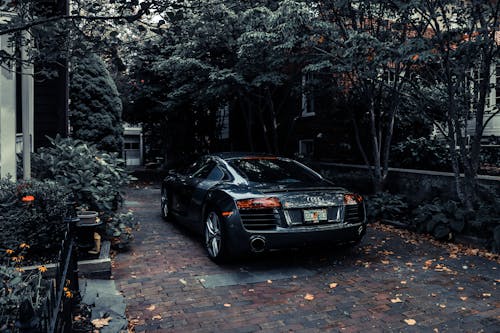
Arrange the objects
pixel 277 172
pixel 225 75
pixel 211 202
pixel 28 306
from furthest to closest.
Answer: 1. pixel 225 75
2. pixel 277 172
3. pixel 211 202
4. pixel 28 306

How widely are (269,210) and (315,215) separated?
61 centimetres

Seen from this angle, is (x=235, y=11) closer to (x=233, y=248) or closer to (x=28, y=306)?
(x=233, y=248)

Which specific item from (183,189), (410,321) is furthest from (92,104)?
(410,321)

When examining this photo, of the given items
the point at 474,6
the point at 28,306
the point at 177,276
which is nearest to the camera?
the point at 28,306

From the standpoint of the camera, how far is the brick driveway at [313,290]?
3865mm

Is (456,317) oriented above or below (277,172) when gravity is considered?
below

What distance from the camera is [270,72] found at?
1200cm

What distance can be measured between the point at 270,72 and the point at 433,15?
5.64m

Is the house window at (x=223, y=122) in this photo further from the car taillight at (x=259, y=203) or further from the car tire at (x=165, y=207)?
the car taillight at (x=259, y=203)

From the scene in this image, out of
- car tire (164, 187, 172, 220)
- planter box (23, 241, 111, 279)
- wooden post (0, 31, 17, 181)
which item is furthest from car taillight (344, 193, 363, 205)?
wooden post (0, 31, 17, 181)

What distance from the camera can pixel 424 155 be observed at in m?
11.0

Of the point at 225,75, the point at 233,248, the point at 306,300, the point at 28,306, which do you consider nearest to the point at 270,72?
the point at 225,75

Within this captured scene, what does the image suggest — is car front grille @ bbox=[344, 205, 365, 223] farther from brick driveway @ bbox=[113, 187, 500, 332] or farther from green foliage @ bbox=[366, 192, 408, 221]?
green foliage @ bbox=[366, 192, 408, 221]

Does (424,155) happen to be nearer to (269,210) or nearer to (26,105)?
(269,210)
